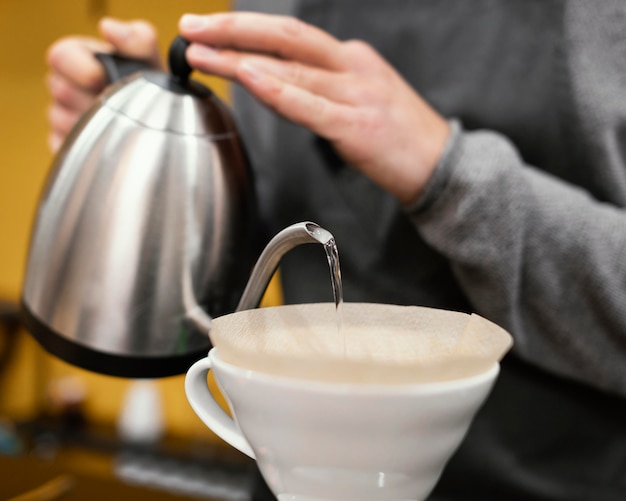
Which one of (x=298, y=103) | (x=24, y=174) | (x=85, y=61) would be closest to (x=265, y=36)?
(x=298, y=103)

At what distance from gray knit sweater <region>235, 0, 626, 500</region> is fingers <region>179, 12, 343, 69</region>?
0.34 ft

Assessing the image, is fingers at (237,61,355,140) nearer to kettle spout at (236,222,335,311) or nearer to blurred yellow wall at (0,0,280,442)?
kettle spout at (236,222,335,311)

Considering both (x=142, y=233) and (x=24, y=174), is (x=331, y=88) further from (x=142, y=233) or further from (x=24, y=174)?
(x=24, y=174)

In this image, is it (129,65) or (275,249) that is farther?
(129,65)

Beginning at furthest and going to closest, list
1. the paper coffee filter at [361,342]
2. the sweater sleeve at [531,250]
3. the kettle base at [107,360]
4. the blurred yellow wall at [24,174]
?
the blurred yellow wall at [24,174] → the sweater sleeve at [531,250] → the kettle base at [107,360] → the paper coffee filter at [361,342]

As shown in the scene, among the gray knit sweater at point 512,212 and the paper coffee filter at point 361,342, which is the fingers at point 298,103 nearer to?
the gray knit sweater at point 512,212

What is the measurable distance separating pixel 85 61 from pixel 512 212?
0.31 meters

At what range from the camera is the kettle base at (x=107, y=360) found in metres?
0.29

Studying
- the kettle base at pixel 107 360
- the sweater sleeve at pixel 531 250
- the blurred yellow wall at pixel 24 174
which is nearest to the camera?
the kettle base at pixel 107 360

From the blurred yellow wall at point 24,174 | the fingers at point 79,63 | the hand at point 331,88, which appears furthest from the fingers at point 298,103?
the blurred yellow wall at point 24,174

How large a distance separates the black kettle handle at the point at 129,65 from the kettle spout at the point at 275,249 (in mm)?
176

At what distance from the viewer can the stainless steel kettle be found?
30 cm

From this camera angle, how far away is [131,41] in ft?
1.41

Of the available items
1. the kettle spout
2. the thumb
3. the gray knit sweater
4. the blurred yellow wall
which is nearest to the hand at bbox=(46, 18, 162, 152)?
the thumb
